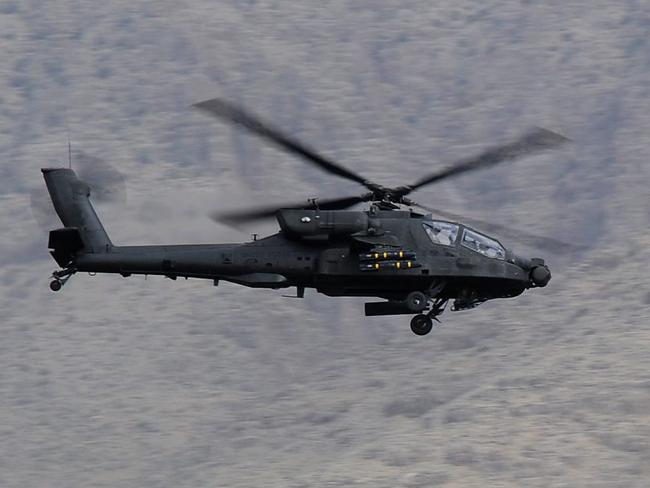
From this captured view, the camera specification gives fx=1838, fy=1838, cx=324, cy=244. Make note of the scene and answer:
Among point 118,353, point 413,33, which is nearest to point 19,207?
point 118,353

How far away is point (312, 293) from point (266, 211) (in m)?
72.3

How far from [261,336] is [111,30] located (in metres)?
28.6

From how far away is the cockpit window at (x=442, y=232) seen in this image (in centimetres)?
5034

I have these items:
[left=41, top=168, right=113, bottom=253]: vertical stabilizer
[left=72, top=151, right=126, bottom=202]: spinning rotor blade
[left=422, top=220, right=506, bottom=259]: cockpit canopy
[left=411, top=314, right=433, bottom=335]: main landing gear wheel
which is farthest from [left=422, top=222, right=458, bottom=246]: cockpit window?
[left=72, top=151, right=126, bottom=202]: spinning rotor blade

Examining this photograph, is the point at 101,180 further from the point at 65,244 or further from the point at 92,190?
the point at 65,244

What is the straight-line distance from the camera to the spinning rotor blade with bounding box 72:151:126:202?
5419 cm

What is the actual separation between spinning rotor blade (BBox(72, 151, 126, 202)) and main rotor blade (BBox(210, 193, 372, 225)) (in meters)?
6.80

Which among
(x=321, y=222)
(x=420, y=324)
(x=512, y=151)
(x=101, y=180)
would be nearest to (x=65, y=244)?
(x=101, y=180)

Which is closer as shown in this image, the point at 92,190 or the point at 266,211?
the point at 266,211

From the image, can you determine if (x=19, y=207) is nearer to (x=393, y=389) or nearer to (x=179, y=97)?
(x=179, y=97)

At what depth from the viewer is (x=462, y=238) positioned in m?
50.7

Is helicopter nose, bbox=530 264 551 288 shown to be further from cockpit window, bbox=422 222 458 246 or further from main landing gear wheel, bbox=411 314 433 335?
main landing gear wheel, bbox=411 314 433 335

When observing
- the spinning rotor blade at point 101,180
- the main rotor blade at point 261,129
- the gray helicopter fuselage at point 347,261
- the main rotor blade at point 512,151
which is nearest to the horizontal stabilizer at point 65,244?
the gray helicopter fuselage at point 347,261

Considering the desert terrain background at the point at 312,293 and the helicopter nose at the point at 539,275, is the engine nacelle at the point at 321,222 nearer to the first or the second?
the helicopter nose at the point at 539,275
